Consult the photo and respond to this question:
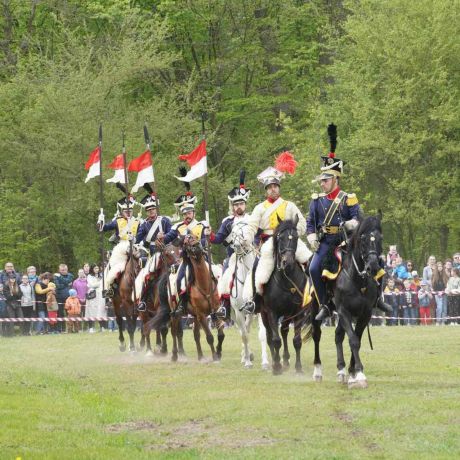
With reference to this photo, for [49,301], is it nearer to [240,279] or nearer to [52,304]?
[52,304]

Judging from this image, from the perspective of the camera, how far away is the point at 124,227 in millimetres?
28125

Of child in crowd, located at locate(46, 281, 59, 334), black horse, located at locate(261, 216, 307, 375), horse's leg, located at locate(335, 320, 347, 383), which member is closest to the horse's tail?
black horse, located at locate(261, 216, 307, 375)

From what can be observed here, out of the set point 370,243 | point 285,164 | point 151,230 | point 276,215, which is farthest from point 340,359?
point 151,230

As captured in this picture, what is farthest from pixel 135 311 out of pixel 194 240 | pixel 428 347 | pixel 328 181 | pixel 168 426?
pixel 168 426

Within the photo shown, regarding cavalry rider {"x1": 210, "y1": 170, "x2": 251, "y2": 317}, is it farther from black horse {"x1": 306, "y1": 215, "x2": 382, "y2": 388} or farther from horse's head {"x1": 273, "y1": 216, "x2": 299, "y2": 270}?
black horse {"x1": 306, "y1": 215, "x2": 382, "y2": 388}

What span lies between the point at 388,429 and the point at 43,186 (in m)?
36.1

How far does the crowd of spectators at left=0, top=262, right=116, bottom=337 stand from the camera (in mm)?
37312

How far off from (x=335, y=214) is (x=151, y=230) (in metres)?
8.02

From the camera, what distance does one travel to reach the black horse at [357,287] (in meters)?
17.6

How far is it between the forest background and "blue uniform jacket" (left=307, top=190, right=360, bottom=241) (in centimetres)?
2715

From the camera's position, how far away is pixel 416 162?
52.2 meters

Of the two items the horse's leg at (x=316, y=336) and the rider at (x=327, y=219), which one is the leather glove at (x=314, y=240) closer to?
the rider at (x=327, y=219)

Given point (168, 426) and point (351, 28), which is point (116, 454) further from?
point (351, 28)

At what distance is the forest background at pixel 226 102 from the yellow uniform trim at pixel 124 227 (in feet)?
57.5
